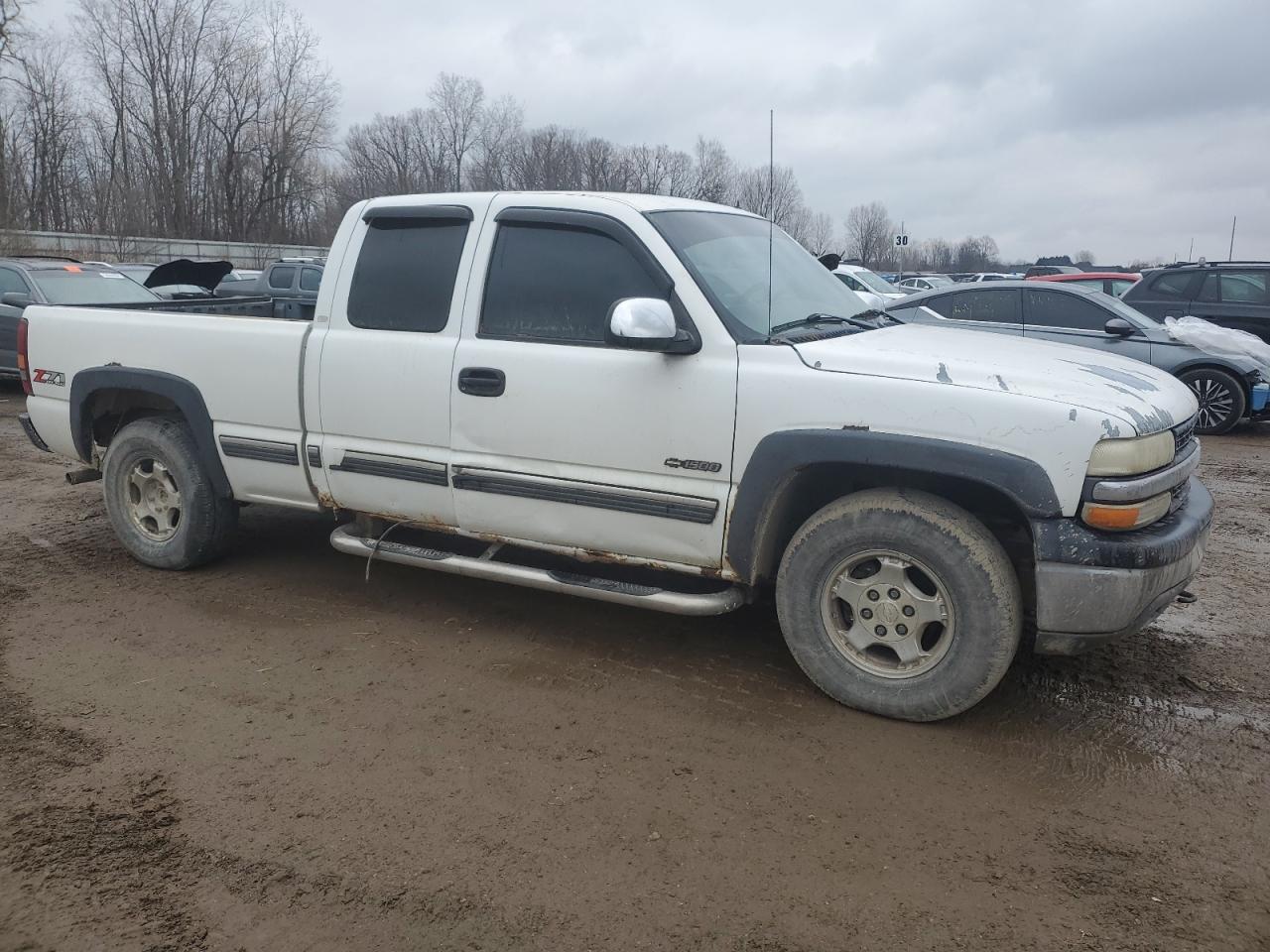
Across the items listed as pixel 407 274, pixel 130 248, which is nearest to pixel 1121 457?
pixel 407 274

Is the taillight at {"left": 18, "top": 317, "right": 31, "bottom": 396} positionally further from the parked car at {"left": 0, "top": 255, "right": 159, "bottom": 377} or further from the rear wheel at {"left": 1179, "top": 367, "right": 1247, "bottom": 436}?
the rear wheel at {"left": 1179, "top": 367, "right": 1247, "bottom": 436}

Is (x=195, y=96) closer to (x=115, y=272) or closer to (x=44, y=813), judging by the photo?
(x=115, y=272)

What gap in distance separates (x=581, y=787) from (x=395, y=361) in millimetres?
2123

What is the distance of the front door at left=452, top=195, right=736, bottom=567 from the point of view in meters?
3.88

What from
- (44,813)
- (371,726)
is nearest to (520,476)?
(371,726)

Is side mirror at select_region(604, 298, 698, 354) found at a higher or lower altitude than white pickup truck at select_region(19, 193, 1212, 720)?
higher

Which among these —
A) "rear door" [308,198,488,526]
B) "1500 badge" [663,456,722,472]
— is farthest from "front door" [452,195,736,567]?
"rear door" [308,198,488,526]

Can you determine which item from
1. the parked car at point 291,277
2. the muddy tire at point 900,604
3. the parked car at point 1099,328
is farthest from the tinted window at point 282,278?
the muddy tire at point 900,604

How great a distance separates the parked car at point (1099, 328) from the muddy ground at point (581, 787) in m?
5.46

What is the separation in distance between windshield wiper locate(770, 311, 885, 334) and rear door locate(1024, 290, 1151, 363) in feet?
19.7

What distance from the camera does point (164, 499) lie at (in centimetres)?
544

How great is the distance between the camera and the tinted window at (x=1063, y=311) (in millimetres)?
9984

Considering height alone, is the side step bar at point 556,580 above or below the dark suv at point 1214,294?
below

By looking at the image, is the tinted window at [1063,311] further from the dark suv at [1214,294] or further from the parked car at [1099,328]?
the dark suv at [1214,294]
